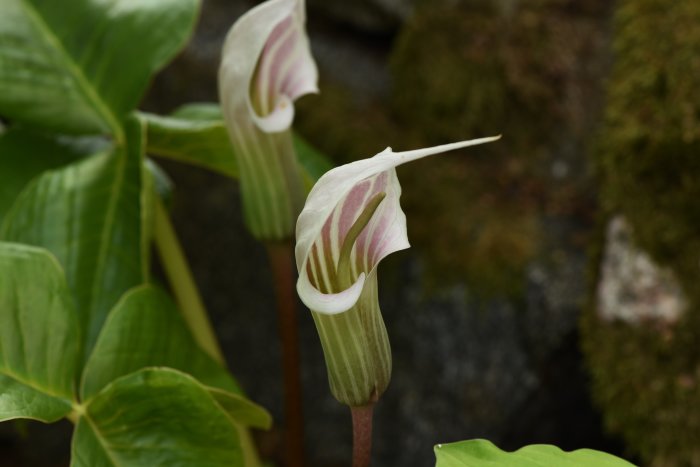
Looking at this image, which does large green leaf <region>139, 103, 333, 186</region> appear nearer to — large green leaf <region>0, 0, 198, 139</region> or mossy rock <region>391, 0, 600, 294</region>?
large green leaf <region>0, 0, 198, 139</region>

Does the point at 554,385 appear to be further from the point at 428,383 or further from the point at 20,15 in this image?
the point at 20,15

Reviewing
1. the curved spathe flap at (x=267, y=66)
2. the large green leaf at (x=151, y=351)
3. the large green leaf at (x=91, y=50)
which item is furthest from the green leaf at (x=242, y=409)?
the large green leaf at (x=91, y=50)

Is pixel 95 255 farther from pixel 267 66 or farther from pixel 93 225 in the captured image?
pixel 267 66

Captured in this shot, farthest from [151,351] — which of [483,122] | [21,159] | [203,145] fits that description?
[483,122]

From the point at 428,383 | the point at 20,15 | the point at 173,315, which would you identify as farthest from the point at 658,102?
the point at 20,15

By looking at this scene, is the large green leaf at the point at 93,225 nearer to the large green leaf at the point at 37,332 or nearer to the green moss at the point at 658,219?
the large green leaf at the point at 37,332

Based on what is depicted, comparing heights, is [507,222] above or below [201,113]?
below
